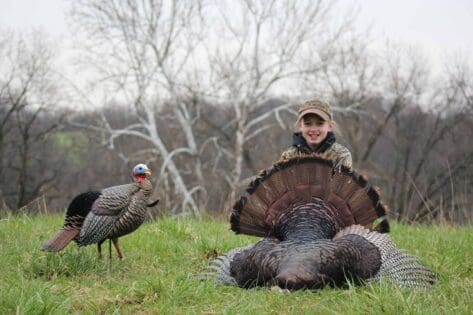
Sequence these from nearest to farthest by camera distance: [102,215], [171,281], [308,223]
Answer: [171,281], [308,223], [102,215]

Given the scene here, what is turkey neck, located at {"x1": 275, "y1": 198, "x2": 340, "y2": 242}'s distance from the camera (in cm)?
331

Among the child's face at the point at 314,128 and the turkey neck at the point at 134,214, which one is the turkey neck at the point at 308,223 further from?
the turkey neck at the point at 134,214

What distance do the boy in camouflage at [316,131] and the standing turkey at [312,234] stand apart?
550 millimetres

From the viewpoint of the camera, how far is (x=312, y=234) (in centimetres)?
328

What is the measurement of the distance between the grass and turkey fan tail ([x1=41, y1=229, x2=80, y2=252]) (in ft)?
0.52

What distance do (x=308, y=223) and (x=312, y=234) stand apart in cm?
12

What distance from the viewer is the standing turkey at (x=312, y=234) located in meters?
2.98

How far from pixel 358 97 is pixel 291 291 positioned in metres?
22.1

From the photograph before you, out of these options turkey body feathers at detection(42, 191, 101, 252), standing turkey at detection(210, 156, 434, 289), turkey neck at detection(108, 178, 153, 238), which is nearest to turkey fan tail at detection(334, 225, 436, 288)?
standing turkey at detection(210, 156, 434, 289)

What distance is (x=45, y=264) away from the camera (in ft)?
11.5

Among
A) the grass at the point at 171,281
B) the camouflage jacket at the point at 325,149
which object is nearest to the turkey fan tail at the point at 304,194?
the camouflage jacket at the point at 325,149

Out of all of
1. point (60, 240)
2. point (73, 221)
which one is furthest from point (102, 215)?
point (60, 240)

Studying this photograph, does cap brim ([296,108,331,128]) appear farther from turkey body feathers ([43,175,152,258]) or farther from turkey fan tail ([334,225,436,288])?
turkey body feathers ([43,175,152,258])

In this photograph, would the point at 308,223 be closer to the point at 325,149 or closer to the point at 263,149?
the point at 325,149
